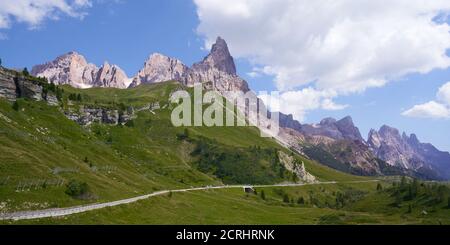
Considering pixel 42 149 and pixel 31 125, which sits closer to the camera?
pixel 42 149

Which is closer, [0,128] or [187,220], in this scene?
[187,220]

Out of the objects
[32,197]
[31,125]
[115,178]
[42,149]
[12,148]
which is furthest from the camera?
[31,125]

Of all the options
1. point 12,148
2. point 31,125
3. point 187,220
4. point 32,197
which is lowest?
point 187,220

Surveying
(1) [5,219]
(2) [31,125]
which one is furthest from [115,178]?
(1) [5,219]

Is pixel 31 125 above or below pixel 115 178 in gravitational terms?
above
